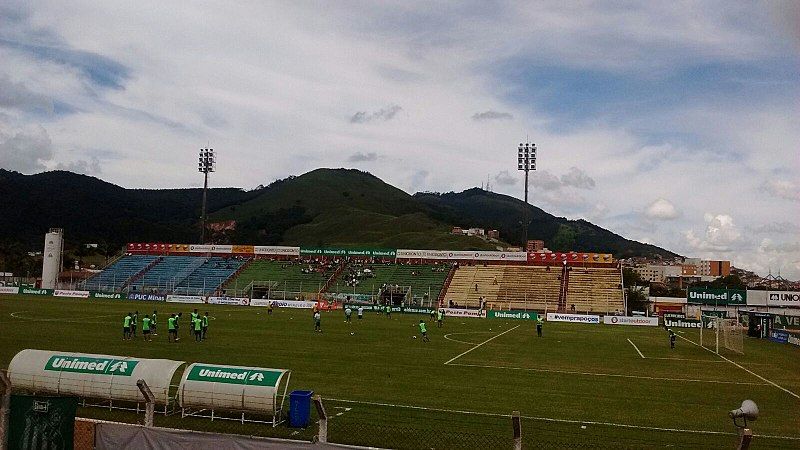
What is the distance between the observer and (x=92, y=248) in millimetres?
150875

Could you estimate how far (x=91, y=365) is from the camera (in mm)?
17172

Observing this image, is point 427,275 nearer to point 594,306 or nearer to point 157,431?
point 594,306

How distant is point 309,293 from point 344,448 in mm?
78029

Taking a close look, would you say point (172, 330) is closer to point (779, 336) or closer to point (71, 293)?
point (779, 336)

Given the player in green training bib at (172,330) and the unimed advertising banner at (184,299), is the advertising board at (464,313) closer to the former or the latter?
the unimed advertising banner at (184,299)

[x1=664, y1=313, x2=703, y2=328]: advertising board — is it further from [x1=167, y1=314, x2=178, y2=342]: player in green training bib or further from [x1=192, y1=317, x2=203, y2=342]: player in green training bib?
[x1=167, y1=314, x2=178, y2=342]: player in green training bib

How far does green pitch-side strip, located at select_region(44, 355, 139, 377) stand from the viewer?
1695 cm

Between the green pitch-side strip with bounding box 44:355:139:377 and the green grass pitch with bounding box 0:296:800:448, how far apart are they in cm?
119

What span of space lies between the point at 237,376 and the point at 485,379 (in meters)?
A: 12.0

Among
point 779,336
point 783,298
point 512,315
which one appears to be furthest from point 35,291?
point 783,298

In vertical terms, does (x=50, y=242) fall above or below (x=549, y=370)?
above

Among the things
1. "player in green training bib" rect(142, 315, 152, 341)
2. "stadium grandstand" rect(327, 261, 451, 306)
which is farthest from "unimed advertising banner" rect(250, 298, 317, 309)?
"player in green training bib" rect(142, 315, 152, 341)

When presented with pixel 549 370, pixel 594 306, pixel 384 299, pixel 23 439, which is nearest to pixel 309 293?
pixel 384 299

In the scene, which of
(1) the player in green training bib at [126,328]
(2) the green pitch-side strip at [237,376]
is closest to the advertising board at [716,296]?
(1) the player in green training bib at [126,328]
